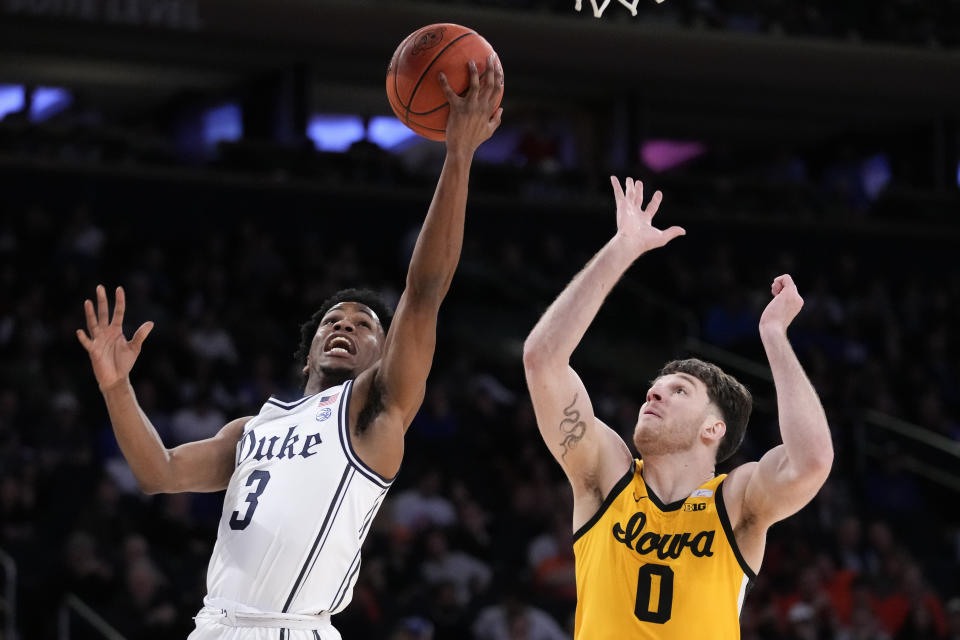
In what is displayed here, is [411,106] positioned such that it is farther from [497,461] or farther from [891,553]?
[891,553]

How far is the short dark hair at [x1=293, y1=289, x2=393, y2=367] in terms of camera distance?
5.05m

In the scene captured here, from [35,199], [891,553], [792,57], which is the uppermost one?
[792,57]

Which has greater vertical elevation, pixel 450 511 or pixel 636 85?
pixel 636 85

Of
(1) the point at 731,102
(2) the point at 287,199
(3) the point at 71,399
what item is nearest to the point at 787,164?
(1) the point at 731,102

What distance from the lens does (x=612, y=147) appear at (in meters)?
19.0

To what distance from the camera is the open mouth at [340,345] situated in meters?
4.69

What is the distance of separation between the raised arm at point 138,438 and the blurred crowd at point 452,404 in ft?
14.0

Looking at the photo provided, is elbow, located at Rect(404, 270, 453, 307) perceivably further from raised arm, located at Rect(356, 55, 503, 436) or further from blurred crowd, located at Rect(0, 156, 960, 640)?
blurred crowd, located at Rect(0, 156, 960, 640)

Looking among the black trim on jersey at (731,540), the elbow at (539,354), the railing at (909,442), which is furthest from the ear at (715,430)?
the railing at (909,442)

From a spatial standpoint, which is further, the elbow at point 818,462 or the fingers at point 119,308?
the fingers at point 119,308

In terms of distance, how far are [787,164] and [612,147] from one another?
282 centimetres

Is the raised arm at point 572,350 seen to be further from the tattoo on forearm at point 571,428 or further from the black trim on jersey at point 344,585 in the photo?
the black trim on jersey at point 344,585

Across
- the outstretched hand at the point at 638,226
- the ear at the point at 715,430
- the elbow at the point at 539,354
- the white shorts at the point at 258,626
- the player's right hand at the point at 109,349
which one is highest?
the outstretched hand at the point at 638,226

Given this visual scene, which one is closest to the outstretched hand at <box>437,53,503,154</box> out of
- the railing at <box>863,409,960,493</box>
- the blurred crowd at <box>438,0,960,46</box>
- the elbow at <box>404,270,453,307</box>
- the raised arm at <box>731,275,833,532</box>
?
the elbow at <box>404,270,453,307</box>
